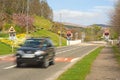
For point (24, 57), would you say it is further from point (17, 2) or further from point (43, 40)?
point (17, 2)

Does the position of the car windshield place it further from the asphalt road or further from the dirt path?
the dirt path

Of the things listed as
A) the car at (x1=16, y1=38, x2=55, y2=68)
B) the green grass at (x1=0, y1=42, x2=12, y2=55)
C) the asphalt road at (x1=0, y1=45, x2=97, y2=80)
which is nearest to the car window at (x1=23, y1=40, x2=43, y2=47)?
the car at (x1=16, y1=38, x2=55, y2=68)

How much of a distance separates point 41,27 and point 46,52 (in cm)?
9289

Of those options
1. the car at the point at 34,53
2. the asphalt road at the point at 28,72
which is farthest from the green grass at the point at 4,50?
the car at the point at 34,53

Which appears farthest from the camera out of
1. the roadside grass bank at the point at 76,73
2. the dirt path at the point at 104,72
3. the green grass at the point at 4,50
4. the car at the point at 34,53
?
the green grass at the point at 4,50

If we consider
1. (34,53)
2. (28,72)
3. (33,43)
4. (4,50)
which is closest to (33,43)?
(33,43)

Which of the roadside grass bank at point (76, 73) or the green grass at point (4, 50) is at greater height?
the roadside grass bank at point (76, 73)

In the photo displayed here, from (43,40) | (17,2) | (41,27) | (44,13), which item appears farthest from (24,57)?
(44,13)

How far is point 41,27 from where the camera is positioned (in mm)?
116312

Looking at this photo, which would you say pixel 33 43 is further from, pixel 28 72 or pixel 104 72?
pixel 104 72

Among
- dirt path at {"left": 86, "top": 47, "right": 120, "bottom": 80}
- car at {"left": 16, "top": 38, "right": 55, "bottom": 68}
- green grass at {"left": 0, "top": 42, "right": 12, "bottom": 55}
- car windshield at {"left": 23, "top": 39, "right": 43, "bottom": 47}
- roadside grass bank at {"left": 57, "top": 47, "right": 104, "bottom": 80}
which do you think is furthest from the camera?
green grass at {"left": 0, "top": 42, "right": 12, "bottom": 55}

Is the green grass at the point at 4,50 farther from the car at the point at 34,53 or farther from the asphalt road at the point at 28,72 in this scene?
the car at the point at 34,53

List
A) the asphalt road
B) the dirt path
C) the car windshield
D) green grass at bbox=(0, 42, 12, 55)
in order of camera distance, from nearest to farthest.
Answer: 1. the dirt path
2. the asphalt road
3. the car windshield
4. green grass at bbox=(0, 42, 12, 55)

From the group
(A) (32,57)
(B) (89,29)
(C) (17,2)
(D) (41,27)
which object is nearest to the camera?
(A) (32,57)
